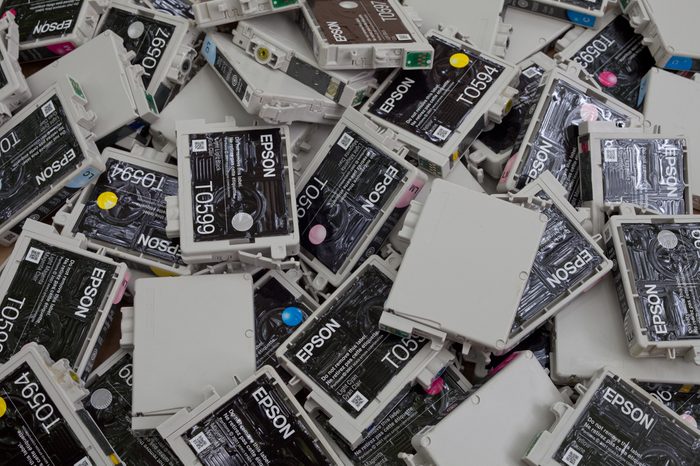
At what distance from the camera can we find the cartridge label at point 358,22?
466cm

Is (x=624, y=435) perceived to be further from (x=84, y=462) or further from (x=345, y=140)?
(x=84, y=462)

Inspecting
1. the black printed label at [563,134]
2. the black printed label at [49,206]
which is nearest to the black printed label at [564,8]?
the black printed label at [563,134]

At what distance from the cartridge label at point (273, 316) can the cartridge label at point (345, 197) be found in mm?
299

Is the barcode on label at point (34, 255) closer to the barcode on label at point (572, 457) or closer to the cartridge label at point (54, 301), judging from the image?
the cartridge label at point (54, 301)

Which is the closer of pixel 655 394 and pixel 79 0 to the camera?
pixel 655 394

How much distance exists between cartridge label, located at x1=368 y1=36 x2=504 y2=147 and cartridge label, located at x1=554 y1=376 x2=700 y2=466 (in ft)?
5.99

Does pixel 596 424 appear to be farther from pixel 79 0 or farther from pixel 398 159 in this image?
pixel 79 0

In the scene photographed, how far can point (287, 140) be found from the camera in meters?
4.60

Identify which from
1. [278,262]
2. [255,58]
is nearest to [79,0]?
[255,58]

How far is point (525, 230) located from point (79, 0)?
3517mm

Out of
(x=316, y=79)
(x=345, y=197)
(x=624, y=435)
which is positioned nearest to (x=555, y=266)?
(x=624, y=435)

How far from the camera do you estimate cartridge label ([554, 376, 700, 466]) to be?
3.78 m

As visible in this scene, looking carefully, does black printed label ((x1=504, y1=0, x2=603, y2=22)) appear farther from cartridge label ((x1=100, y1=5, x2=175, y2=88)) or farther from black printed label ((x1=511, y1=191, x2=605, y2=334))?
cartridge label ((x1=100, y1=5, x2=175, y2=88))

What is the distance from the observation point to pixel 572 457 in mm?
3752
